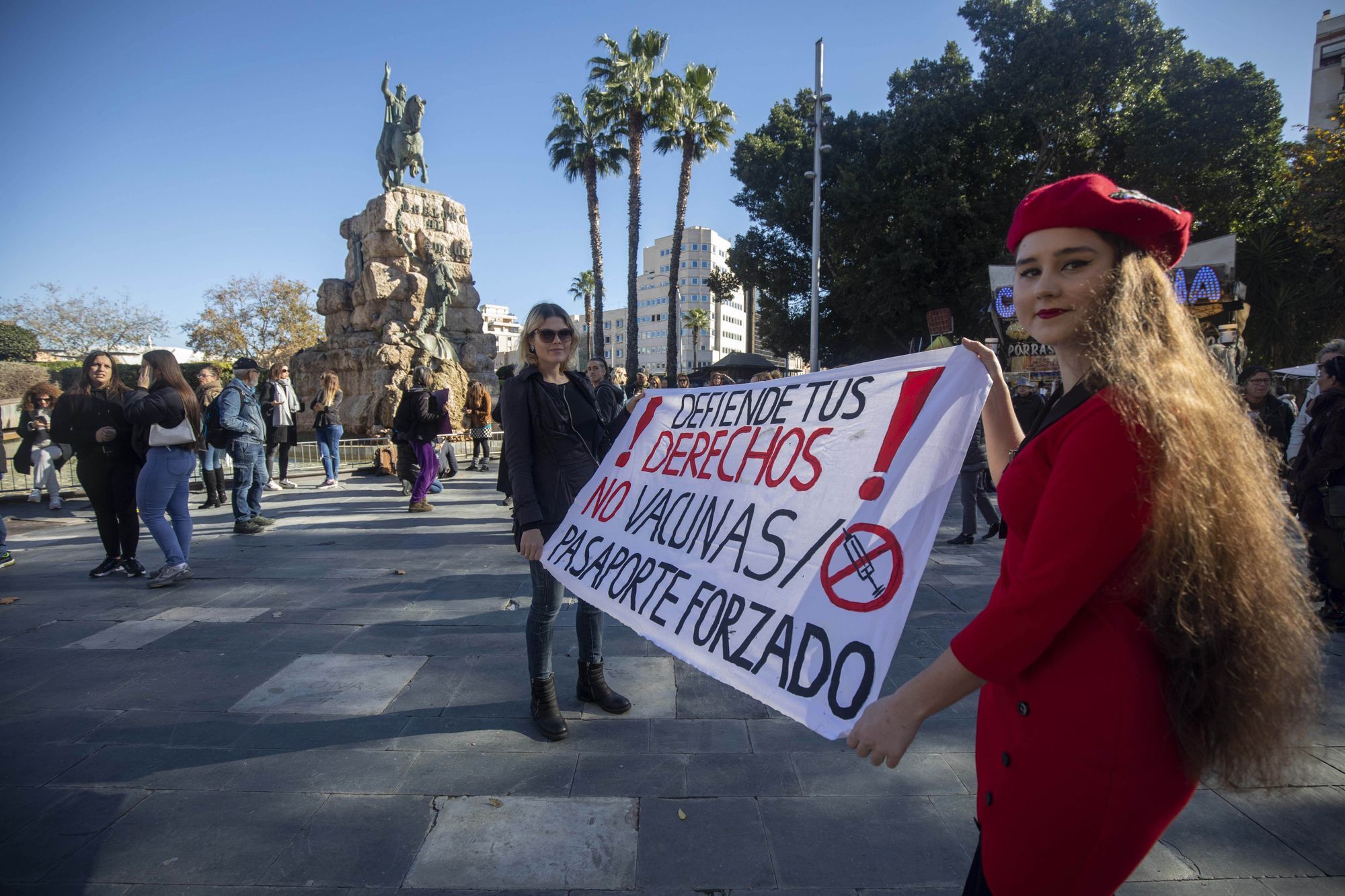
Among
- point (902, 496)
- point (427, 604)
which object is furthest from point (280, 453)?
point (902, 496)

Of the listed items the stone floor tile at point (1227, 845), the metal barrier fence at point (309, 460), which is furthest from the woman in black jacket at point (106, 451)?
the stone floor tile at point (1227, 845)

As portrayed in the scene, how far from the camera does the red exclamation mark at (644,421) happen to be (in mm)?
3132

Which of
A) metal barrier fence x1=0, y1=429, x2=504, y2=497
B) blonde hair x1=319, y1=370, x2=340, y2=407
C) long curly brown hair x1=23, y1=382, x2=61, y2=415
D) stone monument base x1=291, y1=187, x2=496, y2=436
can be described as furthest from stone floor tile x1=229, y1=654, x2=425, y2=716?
stone monument base x1=291, y1=187, x2=496, y2=436

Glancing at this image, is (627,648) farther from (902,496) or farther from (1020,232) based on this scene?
(1020,232)

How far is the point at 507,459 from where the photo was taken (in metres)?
3.09

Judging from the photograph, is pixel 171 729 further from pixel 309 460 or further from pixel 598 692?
pixel 309 460

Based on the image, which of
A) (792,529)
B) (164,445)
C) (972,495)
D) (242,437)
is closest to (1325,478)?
(972,495)

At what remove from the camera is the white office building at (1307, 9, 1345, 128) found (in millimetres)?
30781

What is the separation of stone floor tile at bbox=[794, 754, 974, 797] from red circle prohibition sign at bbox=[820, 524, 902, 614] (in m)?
1.29

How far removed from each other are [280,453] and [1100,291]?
13270 mm

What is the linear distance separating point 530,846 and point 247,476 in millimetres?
7199

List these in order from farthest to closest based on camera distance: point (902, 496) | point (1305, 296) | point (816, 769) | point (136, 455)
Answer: point (1305, 296), point (136, 455), point (816, 769), point (902, 496)

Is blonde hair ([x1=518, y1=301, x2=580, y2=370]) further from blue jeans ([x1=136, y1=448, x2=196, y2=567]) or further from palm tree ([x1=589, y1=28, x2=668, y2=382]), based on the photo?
palm tree ([x1=589, y1=28, x2=668, y2=382])

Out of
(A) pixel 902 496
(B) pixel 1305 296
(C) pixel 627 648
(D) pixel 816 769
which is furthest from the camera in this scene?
(B) pixel 1305 296
